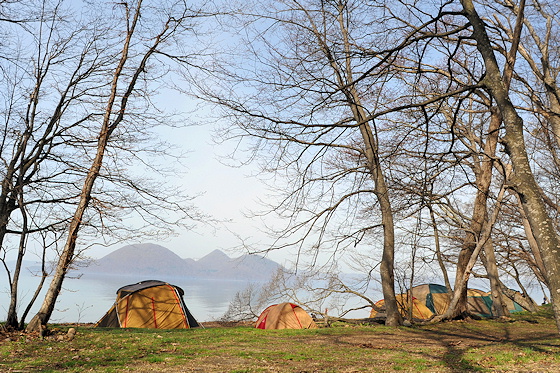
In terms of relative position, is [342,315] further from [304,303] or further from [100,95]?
[100,95]

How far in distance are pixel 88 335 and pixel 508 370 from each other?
304 inches

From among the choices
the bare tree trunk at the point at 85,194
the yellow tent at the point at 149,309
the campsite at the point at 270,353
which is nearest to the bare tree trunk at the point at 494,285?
the campsite at the point at 270,353

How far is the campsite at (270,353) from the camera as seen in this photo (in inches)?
224

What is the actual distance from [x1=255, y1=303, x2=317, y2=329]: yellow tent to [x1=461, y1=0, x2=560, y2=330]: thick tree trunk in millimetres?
9620

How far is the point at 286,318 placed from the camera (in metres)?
13.7

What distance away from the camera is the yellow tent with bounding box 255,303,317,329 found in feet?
44.6

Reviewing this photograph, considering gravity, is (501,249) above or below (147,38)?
below

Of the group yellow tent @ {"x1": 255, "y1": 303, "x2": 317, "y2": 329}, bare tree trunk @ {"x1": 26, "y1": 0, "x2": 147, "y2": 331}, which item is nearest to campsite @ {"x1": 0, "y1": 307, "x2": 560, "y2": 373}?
bare tree trunk @ {"x1": 26, "y1": 0, "x2": 147, "y2": 331}

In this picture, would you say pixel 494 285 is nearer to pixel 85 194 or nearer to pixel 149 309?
pixel 149 309

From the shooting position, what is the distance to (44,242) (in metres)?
9.41

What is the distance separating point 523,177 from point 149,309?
40.4 ft

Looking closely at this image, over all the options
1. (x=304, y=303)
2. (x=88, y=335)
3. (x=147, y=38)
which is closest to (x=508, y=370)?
(x=88, y=335)

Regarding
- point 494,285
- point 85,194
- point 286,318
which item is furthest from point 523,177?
point 494,285

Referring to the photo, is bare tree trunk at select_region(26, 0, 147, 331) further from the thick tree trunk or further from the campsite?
the thick tree trunk
